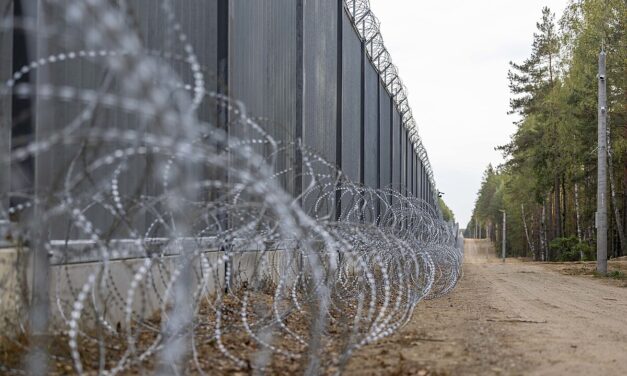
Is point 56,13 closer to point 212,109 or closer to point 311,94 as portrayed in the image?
point 212,109

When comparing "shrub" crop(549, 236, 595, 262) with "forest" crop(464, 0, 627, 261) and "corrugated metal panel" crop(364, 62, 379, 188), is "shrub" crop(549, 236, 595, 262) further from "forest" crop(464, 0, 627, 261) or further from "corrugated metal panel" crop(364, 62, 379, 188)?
"corrugated metal panel" crop(364, 62, 379, 188)

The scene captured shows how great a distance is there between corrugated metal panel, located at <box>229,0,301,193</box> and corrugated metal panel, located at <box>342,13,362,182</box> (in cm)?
506

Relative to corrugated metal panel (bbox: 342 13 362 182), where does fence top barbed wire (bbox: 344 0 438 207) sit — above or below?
above

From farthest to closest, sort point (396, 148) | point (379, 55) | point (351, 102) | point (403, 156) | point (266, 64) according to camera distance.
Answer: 1. point (403, 156)
2. point (396, 148)
3. point (379, 55)
4. point (351, 102)
5. point (266, 64)

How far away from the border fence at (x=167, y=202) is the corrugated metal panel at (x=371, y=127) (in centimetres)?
759

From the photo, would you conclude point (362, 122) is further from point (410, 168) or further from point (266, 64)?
point (410, 168)

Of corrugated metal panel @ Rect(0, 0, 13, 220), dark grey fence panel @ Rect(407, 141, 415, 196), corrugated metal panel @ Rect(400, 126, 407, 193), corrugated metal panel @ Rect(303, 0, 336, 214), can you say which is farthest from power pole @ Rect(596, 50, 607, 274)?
corrugated metal panel @ Rect(0, 0, 13, 220)

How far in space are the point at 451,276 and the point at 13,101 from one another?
8.99 m

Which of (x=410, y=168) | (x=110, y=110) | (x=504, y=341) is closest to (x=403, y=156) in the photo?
(x=410, y=168)

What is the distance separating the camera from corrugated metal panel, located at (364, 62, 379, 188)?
23031mm

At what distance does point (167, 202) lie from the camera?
18.7 feet

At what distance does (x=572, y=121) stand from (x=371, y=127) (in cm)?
1659

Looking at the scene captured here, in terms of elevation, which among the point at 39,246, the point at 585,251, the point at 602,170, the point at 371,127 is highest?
the point at 371,127

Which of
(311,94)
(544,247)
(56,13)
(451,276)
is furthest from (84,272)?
(544,247)
